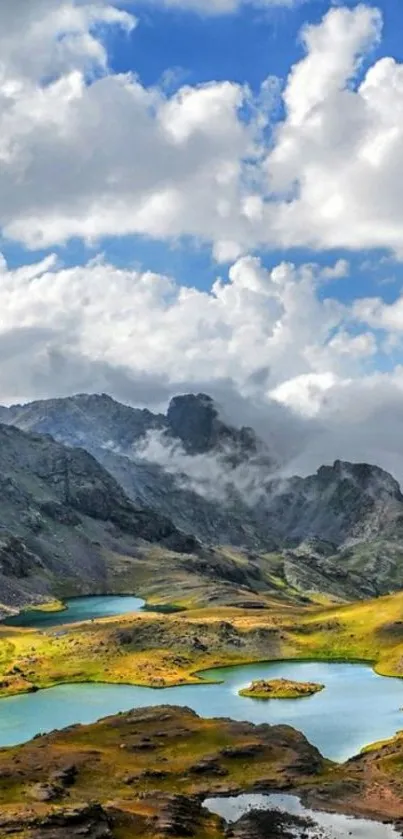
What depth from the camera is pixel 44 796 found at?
352 feet

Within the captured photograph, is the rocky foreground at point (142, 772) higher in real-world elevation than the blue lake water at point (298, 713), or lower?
lower

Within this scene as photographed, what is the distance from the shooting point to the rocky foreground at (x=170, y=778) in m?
97.2

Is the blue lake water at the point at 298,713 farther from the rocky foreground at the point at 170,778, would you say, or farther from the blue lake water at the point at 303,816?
the blue lake water at the point at 303,816

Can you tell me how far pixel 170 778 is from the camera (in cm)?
12125

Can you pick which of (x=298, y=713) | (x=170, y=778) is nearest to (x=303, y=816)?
(x=170, y=778)

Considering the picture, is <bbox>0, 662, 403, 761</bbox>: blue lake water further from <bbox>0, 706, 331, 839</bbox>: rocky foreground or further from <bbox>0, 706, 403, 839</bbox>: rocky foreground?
<bbox>0, 706, 331, 839</bbox>: rocky foreground

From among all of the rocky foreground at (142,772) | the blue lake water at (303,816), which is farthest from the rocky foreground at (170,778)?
the blue lake water at (303,816)

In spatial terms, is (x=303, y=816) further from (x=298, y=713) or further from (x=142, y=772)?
(x=298, y=713)

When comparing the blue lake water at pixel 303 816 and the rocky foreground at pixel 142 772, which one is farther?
the blue lake water at pixel 303 816

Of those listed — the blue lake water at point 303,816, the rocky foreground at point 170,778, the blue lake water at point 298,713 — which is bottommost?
the blue lake water at point 303,816

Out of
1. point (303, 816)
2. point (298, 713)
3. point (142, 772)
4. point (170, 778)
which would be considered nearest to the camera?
point (303, 816)

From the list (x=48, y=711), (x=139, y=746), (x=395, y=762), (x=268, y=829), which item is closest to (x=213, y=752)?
(x=139, y=746)

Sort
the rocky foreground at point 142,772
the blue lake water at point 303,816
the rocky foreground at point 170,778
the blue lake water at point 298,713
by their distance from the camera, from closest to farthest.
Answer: the rocky foreground at point 142,772 < the rocky foreground at point 170,778 < the blue lake water at point 303,816 < the blue lake water at point 298,713

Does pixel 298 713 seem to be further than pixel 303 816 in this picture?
Yes
